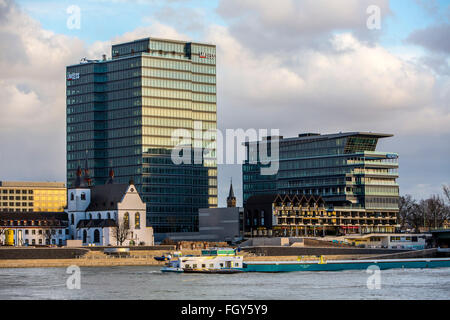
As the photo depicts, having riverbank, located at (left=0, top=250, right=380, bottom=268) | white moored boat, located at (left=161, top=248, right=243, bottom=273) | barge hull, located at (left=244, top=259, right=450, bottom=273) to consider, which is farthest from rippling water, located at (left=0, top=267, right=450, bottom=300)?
riverbank, located at (left=0, top=250, right=380, bottom=268)

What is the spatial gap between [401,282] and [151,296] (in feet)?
123

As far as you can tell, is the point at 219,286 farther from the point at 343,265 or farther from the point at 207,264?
the point at 343,265

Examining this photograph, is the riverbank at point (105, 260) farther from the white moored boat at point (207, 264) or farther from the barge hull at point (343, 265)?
the white moored boat at point (207, 264)

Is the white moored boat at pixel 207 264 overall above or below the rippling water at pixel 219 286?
above

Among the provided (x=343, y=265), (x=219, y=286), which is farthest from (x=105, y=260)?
(x=219, y=286)

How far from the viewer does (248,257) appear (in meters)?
187

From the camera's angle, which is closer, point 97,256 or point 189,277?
point 189,277

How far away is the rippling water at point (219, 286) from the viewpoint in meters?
101

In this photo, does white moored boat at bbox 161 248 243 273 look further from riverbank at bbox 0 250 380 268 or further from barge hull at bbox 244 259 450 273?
riverbank at bbox 0 250 380 268

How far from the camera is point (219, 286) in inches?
4564

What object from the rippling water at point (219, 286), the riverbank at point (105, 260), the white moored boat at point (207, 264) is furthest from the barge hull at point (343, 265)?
the rippling water at point (219, 286)
